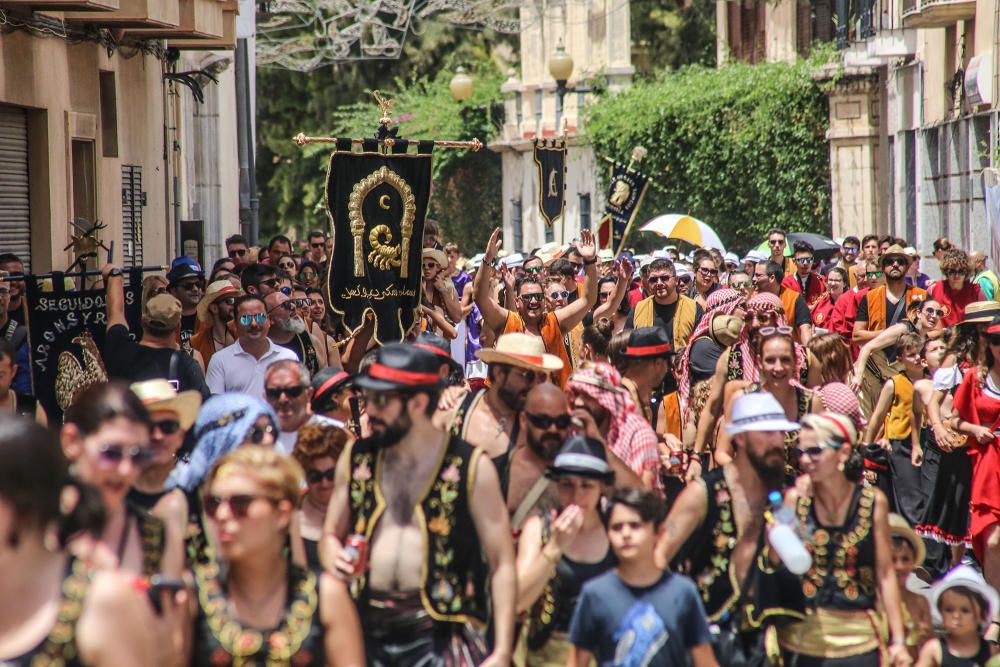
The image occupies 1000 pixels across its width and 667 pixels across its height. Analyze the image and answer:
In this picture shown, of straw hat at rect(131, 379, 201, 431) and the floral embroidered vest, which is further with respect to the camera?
straw hat at rect(131, 379, 201, 431)

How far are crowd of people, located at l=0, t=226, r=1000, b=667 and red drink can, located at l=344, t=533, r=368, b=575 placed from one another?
0.05 meters

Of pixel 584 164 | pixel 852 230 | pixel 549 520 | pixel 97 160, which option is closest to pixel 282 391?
pixel 549 520

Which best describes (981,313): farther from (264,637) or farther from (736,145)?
(736,145)

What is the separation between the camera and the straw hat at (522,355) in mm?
7668

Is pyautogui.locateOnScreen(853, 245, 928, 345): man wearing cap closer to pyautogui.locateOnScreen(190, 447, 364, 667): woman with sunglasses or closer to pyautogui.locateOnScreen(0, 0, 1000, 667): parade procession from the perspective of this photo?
pyautogui.locateOnScreen(0, 0, 1000, 667): parade procession

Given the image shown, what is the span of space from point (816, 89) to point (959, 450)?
1991 cm

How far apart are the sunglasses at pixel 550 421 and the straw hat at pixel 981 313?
12.8ft

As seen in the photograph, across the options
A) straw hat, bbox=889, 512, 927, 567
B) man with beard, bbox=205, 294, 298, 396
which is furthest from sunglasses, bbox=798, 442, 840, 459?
man with beard, bbox=205, 294, 298, 396

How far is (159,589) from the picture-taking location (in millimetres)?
4527

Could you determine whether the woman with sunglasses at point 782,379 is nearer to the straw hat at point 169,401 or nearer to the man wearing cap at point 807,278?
the straw hat at point 169,401

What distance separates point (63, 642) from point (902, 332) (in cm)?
899

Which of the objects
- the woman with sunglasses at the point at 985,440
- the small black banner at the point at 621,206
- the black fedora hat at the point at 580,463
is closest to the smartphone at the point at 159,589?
the black fedora hat at the point at 580,463

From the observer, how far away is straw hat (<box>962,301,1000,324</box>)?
9945 mm

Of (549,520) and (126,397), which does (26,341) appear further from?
(126,397)
